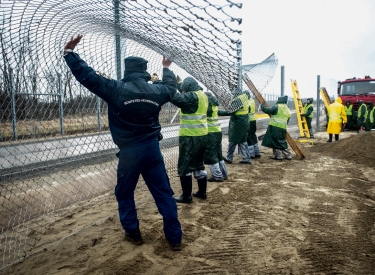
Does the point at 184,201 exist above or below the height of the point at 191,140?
below

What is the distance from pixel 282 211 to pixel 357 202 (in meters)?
1.23

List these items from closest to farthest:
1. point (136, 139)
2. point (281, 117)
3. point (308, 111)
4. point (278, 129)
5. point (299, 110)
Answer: point (136, 139)
point (278, 129)
point (281, 117)
point (299, 110)
point (308, 111)

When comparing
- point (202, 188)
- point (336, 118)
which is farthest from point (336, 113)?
point (202, 188)

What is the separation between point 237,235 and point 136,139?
1.37 m

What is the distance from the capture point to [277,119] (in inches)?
286

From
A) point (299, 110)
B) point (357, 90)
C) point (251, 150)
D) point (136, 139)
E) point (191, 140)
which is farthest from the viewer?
point (357, 90)

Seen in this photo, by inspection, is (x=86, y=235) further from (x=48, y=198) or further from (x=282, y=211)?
(x=282, y=211)

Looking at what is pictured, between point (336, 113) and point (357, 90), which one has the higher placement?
point (357, 90)

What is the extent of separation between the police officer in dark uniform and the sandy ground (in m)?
0.27

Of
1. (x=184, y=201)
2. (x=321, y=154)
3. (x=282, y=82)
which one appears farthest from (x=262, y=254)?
(x=282, y=82)

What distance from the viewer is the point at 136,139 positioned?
264 cm

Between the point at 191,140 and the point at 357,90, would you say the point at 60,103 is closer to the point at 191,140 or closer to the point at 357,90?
the point at 191,140

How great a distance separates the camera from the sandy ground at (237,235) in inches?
95.5

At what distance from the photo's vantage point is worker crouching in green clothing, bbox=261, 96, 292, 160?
7160 mm
